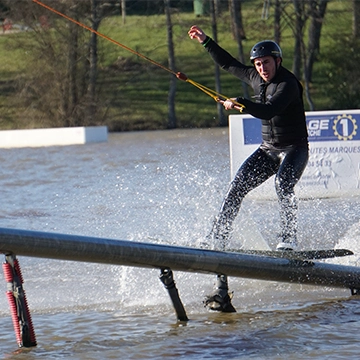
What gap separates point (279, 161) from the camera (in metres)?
7.08

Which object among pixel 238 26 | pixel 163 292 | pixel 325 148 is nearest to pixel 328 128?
pixel 325 148

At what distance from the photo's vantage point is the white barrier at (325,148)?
12664 mm

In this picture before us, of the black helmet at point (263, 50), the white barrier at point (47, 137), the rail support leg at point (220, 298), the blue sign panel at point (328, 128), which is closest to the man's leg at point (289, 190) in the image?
the black helmet at point (263, 50)

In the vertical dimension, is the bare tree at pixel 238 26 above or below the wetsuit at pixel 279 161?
above

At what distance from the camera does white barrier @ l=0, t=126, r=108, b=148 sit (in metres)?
25.6

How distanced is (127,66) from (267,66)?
36.1 m

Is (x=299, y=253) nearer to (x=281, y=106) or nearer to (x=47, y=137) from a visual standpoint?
(x=281, y=106)

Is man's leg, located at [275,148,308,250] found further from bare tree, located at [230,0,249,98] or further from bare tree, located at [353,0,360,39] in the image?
bare tree, located at [353,0,360,39]

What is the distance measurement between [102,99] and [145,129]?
9.22ft

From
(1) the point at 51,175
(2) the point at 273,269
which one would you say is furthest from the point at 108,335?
(1) the point at 51,175

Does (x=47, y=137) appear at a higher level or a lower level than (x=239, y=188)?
lower

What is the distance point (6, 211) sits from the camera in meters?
11.9

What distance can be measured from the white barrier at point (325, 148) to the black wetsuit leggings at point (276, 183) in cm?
556

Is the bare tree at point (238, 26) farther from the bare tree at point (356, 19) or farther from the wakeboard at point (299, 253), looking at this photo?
A: the wakeboard at point (299, 253)
